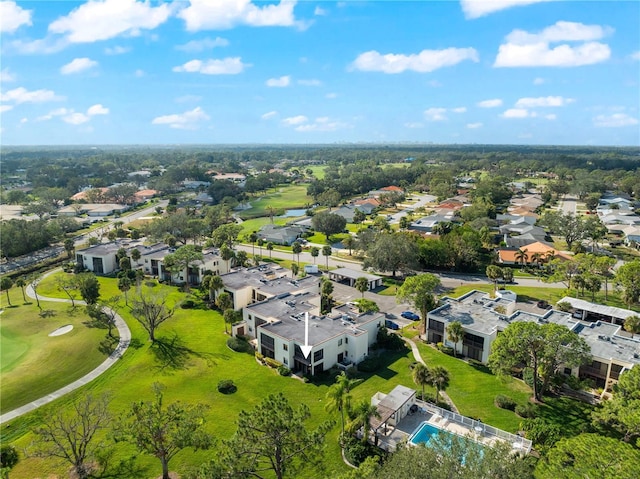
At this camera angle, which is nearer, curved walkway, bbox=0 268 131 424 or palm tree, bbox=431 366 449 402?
palm tree, bbox=431 366 449 402

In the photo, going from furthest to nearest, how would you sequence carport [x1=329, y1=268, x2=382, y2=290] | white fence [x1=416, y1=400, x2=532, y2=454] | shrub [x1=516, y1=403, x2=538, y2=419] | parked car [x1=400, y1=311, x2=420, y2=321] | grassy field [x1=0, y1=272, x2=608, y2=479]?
carport [x1=329, y1=268, x2=382, y2=290], parked car [x1=400, y1=311, x2=420, y2=321], shrub [x1=516, y1=403, x2=538, y2=419], grassy field [x1=0, y1=272, x2=608, y2=479], white fence [x1=416, y1=400, x2=532, y2=454]

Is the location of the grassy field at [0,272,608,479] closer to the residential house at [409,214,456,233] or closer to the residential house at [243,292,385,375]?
the residential house at [243,292,385,375]

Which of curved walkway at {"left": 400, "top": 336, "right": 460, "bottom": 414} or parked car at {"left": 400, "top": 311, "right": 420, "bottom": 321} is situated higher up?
parked car at {"left": 400, "top": 311, "right": 420, "bottom": 321}

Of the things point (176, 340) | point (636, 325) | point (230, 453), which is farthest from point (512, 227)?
point (230, 453)

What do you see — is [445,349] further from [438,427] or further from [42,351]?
[42,351]

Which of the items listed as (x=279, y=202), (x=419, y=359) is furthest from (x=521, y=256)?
(x=279, y=202)

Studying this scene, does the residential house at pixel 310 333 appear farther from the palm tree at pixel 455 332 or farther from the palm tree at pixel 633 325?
the palm tree at pixel 633 325

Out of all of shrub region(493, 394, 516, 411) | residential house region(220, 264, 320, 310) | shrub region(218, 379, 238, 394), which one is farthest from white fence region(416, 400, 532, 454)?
residential house region(220, 264, 320, 310)

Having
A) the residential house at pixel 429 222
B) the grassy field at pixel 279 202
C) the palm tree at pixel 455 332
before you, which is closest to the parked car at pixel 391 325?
the palm tree at pixel 455 332
